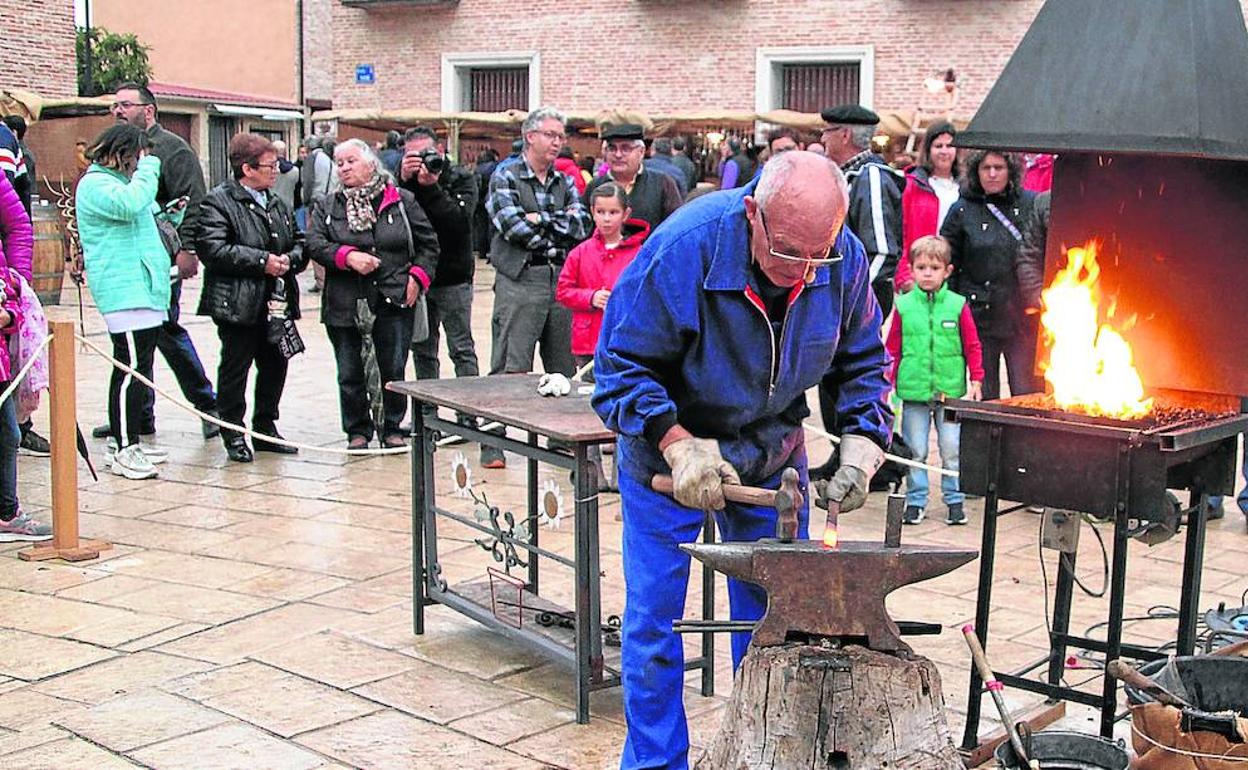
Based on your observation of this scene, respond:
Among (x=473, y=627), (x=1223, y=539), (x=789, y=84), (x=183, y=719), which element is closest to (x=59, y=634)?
(x=183, y=719)

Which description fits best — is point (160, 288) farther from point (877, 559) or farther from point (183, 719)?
point (877, 559)

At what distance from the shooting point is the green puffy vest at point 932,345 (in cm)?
723

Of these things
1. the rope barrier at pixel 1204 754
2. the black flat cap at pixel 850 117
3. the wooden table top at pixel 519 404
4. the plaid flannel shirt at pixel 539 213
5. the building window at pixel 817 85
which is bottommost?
the rope barrier at pixel 1204 754

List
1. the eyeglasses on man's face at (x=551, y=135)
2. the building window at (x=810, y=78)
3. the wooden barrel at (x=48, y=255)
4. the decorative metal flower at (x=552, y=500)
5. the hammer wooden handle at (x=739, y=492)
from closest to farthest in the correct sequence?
the hammer wooden handle at (x=739, y=492) → the decorative metal flower at (x=552, y=500) → the eyeglasses on man's face at (x=551, y=135) → the wooden barrel at (x=48, y=255) → the building window at (x=810, y=78)

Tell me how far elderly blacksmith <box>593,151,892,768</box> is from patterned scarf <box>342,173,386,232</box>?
456cm

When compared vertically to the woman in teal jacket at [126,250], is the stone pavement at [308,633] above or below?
below

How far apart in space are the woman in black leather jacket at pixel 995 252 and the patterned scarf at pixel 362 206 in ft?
9.57

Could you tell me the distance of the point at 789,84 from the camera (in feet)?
80.6

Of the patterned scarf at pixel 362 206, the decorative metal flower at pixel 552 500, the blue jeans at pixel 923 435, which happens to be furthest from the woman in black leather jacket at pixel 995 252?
the decorative metal flower at pixel 552 500

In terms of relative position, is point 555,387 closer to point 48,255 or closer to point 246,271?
point 246,271

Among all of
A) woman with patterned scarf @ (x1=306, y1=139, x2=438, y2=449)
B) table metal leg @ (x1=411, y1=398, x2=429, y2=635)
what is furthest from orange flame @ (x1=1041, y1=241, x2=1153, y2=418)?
woman with patterned scarf @ (x1=306, y1=139, x2=438, y2=449)

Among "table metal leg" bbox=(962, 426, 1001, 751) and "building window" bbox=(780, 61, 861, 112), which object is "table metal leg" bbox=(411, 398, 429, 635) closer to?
"table metal leg" bbox=(962, 426, 1001, 751)

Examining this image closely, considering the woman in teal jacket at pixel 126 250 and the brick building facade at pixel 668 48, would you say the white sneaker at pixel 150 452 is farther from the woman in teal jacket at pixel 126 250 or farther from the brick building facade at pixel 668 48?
the brick building facade at pixel 668 48

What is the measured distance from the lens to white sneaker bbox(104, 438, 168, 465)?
8188 millimetres
